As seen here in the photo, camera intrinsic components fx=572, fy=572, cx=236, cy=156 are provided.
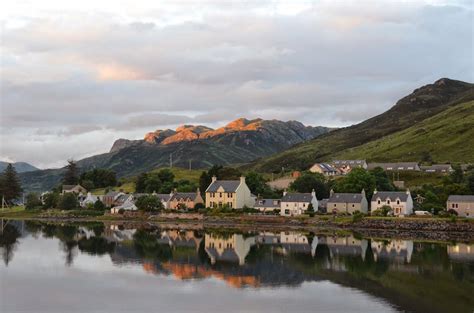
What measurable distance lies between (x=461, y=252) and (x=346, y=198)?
38.2m

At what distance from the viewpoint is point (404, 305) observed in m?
37.7

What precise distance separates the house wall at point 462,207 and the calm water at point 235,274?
21409 mm

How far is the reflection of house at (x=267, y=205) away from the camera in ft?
349

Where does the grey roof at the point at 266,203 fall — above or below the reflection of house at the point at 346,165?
below

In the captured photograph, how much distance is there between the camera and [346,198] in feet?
328

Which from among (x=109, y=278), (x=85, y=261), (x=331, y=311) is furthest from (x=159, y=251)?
(x=331, y=311)

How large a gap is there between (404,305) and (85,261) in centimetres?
3483

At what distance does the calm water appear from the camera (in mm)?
38375

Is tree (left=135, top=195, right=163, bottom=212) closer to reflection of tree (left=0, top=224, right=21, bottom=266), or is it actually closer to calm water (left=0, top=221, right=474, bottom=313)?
reflection of tree (left=0, top=224, right=21, bottom=266)

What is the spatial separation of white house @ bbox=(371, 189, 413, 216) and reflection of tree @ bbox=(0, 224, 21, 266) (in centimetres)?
5828

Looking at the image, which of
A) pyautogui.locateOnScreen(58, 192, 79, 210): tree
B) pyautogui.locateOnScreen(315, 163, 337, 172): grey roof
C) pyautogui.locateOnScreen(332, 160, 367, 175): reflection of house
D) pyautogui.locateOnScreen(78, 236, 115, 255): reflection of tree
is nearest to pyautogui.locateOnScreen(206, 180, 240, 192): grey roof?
pyautogui.locateOnScreen(78, 236, 115, 255): reflection of tree

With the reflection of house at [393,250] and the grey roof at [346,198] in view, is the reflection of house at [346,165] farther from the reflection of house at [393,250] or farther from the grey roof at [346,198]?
the reflection of house at [393,250]

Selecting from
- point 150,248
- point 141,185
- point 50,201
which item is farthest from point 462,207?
point 50,201

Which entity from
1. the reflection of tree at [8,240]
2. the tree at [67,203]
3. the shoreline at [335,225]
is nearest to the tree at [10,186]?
the tree at [67,203]
